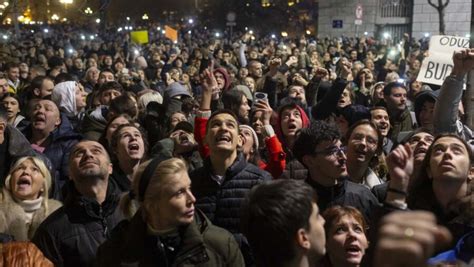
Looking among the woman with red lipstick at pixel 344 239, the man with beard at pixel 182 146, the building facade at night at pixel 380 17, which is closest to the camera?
the woman with red lipstick at pixel 344 239

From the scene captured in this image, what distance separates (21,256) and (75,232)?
34.3 inches

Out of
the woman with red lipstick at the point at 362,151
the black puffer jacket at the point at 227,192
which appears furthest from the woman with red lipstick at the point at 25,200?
the woman with red lipstick at the point at 362,151

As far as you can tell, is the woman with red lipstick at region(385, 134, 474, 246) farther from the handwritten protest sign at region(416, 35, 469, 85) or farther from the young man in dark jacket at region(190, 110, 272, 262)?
the handwritten protest sign at region(416, 35, 469, 85)

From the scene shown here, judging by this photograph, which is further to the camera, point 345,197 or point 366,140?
point 366,140

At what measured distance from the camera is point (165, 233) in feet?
12.3

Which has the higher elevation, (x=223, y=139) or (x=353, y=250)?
(x=223, y=139)

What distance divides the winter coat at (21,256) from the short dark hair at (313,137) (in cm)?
223

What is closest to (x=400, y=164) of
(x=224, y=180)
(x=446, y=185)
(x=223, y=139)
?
(x=446, y=185)

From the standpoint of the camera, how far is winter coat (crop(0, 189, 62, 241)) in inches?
181

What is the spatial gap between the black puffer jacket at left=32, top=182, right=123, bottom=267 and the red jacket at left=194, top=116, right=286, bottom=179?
5.51ft

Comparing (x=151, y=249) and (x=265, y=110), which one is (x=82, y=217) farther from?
(x=265, y=110)

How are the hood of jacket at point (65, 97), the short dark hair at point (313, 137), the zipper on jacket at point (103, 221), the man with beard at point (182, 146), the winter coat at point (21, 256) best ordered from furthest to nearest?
the hood of jacket at point (65, 97), the man with beard at point (182, 146), the short dark hair at point (313, 137), the zipper on jacket at point (103, 221), the winter coat at point (21, 256)

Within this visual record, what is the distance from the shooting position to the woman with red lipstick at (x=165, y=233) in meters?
3.68

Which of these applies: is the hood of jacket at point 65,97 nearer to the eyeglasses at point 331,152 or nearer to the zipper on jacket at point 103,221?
the zipper on jacket at point 103,221
